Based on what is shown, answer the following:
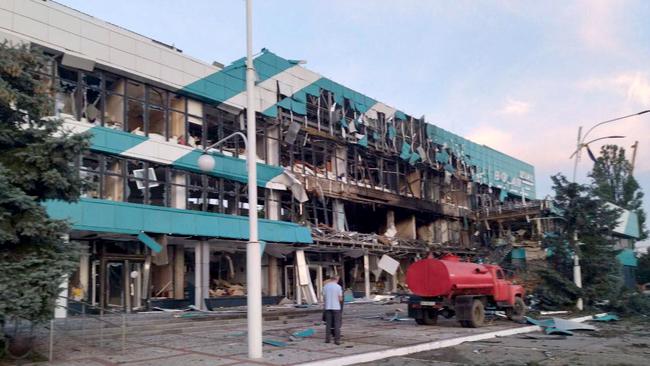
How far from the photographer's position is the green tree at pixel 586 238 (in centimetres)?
2775

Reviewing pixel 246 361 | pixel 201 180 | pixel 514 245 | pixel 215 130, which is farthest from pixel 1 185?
pixel 514 245

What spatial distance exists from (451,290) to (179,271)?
14.4 metres

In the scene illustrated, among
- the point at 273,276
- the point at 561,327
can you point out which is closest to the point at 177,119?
the point at 273,276

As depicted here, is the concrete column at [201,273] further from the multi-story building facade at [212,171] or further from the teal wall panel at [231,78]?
the teal wall panel at [231,78]

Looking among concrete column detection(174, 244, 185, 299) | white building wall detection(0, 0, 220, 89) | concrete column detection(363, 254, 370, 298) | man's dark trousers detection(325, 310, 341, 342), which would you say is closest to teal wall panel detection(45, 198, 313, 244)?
concrete column detection(174, 244, 185, 299)

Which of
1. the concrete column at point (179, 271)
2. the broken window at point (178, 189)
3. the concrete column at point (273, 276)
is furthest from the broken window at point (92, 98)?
the concrete column at point (273, 276)

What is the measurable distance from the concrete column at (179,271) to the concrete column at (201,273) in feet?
1.96

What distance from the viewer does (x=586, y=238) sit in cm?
2877

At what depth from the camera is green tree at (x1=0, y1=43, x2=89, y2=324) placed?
36.6ft

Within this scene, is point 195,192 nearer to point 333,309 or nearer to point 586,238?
point 333,309

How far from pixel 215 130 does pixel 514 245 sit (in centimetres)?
3058

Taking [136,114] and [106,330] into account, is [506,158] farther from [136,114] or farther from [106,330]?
[106,330]

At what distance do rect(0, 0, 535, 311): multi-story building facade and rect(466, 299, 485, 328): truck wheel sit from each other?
42.0 feet

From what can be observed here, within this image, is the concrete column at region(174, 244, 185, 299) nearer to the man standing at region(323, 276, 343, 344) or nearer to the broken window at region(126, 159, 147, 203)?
the broken window at region(126, 159, 147, 203)
